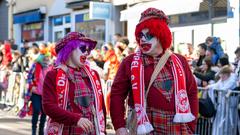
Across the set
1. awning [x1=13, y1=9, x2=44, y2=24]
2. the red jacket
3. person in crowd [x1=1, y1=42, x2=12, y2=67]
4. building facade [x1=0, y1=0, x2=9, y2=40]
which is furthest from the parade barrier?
building facade [x1=0, y1=0, x2=9, y2=40]

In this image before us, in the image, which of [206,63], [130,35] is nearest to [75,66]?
[206,63]

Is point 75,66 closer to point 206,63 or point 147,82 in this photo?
point 147,82

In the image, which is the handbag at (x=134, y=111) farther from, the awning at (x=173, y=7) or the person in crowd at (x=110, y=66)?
the awning at (x=173, y=7)

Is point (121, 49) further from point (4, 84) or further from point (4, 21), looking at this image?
point (4, 21)

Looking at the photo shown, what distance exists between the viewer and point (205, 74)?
465 inches

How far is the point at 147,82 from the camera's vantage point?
4.89 meters

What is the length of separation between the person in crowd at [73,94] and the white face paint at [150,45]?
670 mm

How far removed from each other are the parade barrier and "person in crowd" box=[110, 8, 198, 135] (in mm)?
5699

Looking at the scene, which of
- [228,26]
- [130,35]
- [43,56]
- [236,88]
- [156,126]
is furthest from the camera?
[130,35]

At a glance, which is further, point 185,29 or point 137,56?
point 185,29

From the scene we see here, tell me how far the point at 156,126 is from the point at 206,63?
7199 millimetres

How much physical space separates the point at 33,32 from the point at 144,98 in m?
29.7

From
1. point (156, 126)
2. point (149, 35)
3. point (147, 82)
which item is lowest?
point (156, 126)

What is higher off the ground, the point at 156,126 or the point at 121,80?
the point at 121,80
